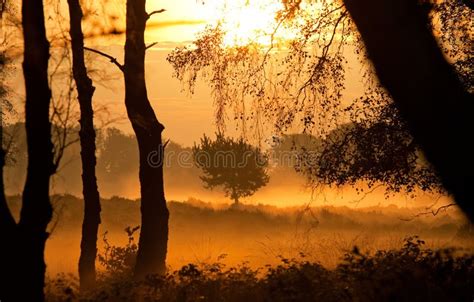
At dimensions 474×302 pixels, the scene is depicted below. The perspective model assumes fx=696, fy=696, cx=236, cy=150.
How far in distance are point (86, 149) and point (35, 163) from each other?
30.7 feet

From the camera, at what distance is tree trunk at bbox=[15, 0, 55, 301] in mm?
6629

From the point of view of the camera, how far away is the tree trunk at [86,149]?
16047 millimetres

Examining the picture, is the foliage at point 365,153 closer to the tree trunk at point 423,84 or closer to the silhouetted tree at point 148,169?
the silhouetted tree at point 148,169

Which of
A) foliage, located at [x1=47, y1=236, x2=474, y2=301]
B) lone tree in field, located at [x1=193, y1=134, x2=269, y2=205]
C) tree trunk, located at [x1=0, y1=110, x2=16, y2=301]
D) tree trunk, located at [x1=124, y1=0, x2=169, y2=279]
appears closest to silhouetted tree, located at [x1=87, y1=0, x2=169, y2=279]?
tree trunk, located at [x1=124, y1=0, x2=169, y2=279]

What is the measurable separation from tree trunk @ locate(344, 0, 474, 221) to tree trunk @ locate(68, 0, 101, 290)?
32.9ft

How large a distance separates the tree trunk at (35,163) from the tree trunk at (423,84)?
10.6 ft

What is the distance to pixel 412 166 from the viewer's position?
53.1ft

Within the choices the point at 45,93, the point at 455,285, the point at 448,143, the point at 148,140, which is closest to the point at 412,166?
the point at 148,140

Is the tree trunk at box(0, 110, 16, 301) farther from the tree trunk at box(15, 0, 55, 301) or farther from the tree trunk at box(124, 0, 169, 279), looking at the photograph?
the tree trunk at box(124, 0, 169, 279)

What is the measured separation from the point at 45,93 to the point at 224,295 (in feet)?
13.9

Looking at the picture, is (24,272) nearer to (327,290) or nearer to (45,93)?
(45,93)

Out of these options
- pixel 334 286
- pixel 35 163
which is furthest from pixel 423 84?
pixel 35 163

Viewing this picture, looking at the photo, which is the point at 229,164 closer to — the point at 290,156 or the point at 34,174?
the point at 290,156

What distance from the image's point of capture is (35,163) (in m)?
6.83
